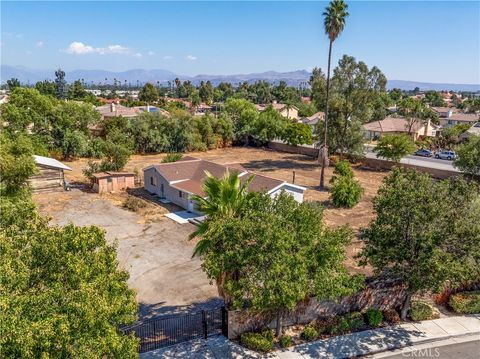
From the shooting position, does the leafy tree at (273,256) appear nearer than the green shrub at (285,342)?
Yes

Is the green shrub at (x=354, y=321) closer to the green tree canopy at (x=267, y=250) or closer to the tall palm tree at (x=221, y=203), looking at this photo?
the green tree canopy at (x=267, y=250)

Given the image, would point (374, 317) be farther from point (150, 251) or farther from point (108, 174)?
point (108, 174)

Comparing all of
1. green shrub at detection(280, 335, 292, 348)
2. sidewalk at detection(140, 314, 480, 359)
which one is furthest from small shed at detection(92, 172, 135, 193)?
green shrub at detection(280, 335, 292, 348)

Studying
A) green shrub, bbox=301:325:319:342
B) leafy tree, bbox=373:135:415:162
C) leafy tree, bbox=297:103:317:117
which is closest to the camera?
green shrub, bbox=301:325:319:342

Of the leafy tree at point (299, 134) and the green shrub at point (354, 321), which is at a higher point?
the leafy tree at point (299, 134)

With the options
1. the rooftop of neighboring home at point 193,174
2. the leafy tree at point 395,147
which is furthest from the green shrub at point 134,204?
the leafy tree at point 395,147

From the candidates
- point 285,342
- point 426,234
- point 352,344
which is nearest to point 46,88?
point 285,342

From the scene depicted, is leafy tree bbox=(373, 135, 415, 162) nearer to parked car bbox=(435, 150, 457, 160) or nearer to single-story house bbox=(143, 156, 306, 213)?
parked car bbox=(435, 150, 457, 160)
